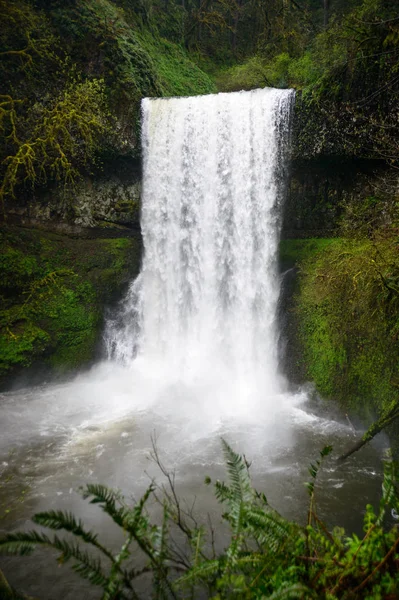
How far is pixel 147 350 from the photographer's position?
11.7 meters

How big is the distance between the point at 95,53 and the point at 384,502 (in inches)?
533

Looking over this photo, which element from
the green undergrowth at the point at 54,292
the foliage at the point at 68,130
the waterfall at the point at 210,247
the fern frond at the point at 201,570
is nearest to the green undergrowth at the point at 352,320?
the waterfall at the point at 210,247

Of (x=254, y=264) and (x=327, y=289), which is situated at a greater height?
(x=254, y=264)

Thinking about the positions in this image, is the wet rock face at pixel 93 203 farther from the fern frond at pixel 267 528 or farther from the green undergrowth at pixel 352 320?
the fern frond at pixel 267 528

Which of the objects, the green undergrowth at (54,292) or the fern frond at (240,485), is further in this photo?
the green undergrowth at (54,292)

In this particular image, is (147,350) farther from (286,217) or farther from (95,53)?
(95,53)

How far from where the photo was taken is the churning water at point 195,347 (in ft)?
22.2

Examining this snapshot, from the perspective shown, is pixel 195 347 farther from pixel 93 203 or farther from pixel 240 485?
pixel 240 485

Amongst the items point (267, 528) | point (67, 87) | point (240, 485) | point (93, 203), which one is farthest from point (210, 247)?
point (267, 528)

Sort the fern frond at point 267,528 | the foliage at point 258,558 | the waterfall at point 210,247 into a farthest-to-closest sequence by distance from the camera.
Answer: the waterfall at point 210,247 → the fern frond at point 267,528 → the foliage at point 258,558

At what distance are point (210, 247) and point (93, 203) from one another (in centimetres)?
430

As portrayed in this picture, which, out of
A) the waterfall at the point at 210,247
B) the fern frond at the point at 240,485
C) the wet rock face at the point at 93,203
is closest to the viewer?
the fern frond at the point at 240,485

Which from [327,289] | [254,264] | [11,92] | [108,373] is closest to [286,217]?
[254,264]

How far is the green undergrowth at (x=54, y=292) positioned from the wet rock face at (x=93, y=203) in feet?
1.99
